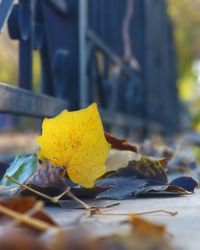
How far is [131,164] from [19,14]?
666 mm

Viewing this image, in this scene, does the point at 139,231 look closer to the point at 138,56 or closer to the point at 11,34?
the point at 11,34

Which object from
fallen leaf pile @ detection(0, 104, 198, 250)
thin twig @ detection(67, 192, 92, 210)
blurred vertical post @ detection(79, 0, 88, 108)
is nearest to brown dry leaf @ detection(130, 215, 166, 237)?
fallen leaf pile @ detection(0, 104, 198, 250)

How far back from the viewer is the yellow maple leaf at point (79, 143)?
1.07 metres

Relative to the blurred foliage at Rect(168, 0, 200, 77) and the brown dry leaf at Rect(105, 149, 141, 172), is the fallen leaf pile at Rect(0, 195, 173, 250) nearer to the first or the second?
the brown dry leaf at Rect(105, 149, 141, 172)

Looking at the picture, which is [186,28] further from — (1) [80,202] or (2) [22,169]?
(1) [80,202]

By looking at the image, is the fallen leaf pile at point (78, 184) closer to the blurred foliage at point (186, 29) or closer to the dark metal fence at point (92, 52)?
the dark metal fence at point (92, 52)

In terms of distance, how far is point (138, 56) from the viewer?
5.73 m

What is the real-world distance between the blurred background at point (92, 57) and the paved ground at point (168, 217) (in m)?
0.64

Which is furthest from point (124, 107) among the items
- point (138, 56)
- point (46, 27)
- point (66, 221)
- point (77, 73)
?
point (66, 221)

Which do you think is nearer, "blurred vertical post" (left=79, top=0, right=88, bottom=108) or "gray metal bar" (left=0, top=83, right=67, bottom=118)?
"gray metal bar" (left=0, top=83, right=67, bottom=118)

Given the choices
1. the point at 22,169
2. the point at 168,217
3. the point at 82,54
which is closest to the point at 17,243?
the point at 168,217

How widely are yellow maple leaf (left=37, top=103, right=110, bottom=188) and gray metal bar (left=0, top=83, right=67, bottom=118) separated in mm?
414

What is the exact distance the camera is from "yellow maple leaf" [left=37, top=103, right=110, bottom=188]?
1.07 metres

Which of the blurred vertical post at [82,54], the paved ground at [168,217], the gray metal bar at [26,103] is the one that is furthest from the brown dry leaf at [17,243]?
the blurred vertical post at [82,54]
